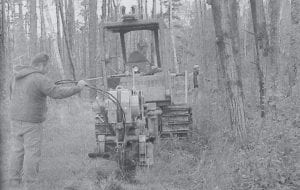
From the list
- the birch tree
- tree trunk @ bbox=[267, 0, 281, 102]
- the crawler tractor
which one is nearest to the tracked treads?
the crawler tractor

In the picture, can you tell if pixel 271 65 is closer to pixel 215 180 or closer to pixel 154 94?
pixel 154 94

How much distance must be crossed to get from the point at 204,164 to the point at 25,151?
284 centimetres

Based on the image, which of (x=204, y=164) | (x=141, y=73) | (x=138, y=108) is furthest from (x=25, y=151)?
(x=141, y=73)

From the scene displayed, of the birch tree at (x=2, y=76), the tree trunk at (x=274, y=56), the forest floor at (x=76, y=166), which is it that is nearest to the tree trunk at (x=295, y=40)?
the tree trunk at (x=274, y=56)

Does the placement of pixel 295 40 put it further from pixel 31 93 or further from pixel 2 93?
pixel 2 93

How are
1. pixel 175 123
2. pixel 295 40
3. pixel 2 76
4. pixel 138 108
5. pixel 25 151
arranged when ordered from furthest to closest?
pixel 295 40 → pixel 175 123 → pixel 138 108 → pixel 25 151 → pixel 2 76

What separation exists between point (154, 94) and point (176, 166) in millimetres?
2445

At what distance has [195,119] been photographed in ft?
34.9

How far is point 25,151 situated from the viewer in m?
6.63

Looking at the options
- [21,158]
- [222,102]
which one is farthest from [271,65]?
[21,158]

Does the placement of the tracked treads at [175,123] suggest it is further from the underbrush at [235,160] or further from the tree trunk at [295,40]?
the tree trunk at [295,40]

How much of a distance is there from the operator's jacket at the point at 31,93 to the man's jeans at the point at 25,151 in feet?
0.39

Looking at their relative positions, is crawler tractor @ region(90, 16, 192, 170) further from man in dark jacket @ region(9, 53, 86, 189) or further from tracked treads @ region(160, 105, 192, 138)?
man in dark jacket @ region(9, 53, 86, 189)

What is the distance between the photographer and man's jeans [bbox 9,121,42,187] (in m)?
6.53
